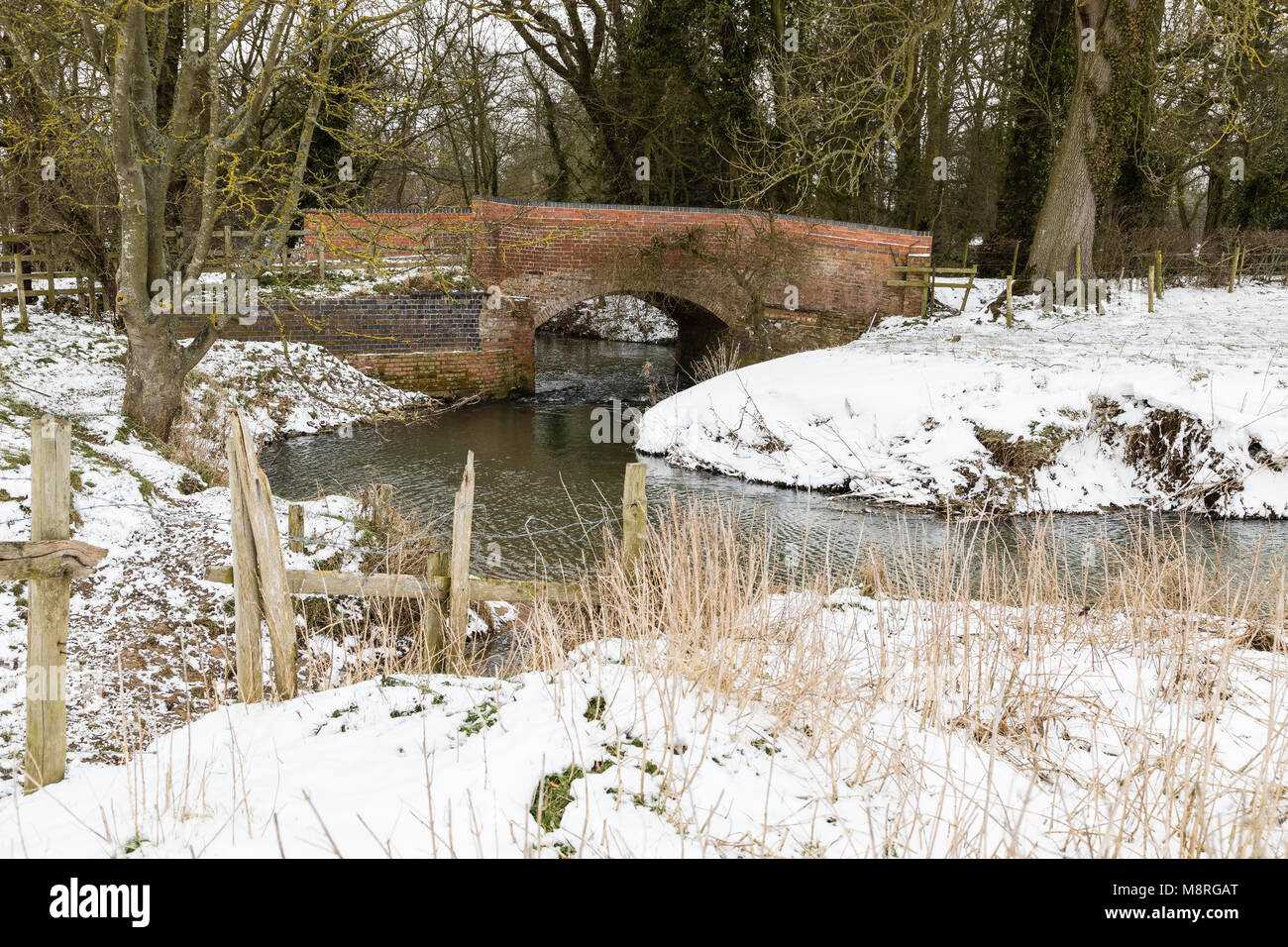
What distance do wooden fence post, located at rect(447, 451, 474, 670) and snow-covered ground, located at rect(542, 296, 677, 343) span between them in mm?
21045

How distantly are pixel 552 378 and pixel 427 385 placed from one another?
3.49m

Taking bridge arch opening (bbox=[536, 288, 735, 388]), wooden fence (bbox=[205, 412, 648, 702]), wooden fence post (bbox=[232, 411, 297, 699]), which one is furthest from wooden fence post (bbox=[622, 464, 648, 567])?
bridge arch opening (bbox=[536, 288, 735, 388])

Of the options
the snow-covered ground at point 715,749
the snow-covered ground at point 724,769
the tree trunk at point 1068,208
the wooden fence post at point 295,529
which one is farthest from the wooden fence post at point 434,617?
the tree trunk at point 1068,208

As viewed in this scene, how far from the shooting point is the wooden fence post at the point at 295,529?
6.68 meters

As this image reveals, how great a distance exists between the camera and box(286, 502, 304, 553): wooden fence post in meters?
6.68

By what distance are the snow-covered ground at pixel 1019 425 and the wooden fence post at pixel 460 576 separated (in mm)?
6016

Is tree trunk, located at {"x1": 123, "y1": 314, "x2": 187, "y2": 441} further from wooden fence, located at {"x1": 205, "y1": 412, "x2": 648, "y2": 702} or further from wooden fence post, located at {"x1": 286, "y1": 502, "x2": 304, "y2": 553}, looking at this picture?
wooden fence, located at {"x1": 205, "y1": 412, "x2": 648, "y2": 702}

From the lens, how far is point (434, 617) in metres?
5.24

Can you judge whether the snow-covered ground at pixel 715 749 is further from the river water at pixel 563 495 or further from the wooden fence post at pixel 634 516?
the river water at pixel 563 495

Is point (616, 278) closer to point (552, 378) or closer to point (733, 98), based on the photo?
point (552, 378)

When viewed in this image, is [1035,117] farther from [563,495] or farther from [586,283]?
[563,495]

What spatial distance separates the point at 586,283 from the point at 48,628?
14.2 m

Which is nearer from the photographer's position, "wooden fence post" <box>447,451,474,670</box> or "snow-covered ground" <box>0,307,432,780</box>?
"snow-covered ground" <box>0,307,432,780</box>
